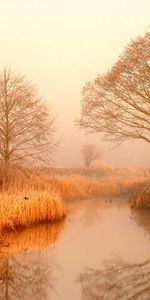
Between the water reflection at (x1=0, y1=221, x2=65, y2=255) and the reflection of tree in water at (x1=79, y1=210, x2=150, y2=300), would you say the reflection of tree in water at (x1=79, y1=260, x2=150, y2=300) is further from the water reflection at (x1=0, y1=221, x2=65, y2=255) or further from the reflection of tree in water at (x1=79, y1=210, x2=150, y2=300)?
the water reflection at (x1=0, y1=221, x2=65, y2=255)

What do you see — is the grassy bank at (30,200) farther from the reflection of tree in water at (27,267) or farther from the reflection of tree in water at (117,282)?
the reflection of tree in water at (117,282)

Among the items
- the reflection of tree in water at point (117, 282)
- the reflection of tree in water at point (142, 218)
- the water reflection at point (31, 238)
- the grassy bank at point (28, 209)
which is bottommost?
the reflection of tree in water at point (117, 282)

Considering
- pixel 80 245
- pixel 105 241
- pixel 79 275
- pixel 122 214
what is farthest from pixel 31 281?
pixel 122 214

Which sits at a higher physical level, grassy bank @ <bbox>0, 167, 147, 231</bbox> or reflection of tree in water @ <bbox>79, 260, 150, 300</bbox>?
grassy bank @ <bbox>0, 167, 147, 231</bbox>

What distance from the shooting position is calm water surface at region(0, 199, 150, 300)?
32.6 feet

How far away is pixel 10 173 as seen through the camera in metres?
23.9

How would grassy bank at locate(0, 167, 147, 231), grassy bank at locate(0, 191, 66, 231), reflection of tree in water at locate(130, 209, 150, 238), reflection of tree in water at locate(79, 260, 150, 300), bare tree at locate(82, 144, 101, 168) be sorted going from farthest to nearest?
bare tree at locate(82, 144, 101, 168) → reflection of tree in water at locate(130, 209, 150, 238) → grassy bank at locate(0, 167, 147, 231) → grassy bank at locate(0, 191, 66, 231) → reflection of tree in water at locate(79, 260, 150, 300)

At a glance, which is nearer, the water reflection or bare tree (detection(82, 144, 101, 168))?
the water reflection

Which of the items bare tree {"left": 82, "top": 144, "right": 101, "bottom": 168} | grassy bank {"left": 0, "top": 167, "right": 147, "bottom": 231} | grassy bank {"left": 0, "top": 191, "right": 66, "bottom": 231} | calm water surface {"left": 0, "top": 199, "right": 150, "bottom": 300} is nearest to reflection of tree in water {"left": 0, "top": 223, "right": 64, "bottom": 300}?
calm water surface {"left": 0, "top": 199, "right": 150, "bottom": 300}

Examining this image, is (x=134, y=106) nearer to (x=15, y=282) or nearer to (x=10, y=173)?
(x=10, y=173)

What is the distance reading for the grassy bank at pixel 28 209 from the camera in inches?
640

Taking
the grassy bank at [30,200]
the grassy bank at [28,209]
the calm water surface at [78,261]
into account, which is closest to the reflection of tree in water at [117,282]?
the calm water surface at [78,261]

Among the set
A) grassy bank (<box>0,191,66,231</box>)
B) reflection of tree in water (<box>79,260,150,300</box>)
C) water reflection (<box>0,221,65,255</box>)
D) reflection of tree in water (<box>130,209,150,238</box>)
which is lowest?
reflection of tree in water (<box>79,260,150,300</box>)

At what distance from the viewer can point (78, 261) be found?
1236 cm
